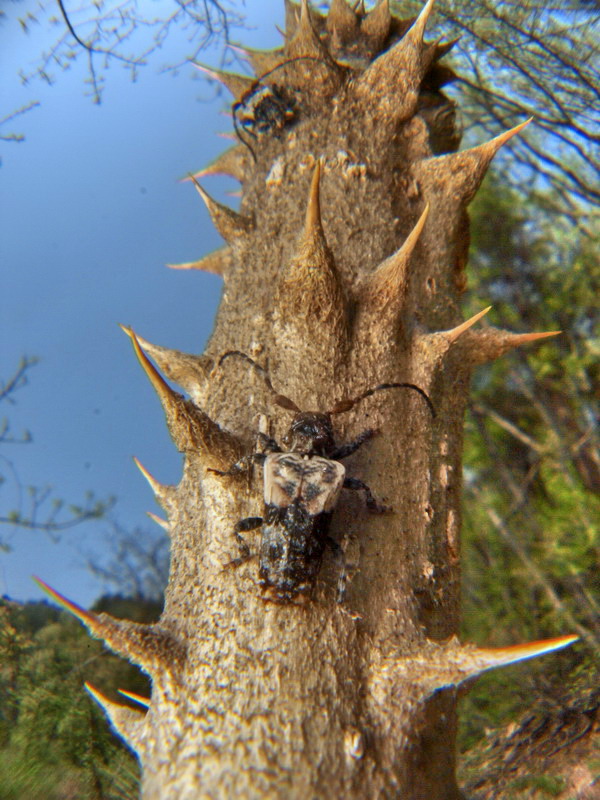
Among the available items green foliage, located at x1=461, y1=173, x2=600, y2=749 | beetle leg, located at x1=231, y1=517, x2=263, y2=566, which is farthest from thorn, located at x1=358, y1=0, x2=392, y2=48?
green foliage, located at x1=461, y1=173, x2=600, y2=749

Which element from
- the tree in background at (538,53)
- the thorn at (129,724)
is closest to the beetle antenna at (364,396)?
the thorn at (129,724)

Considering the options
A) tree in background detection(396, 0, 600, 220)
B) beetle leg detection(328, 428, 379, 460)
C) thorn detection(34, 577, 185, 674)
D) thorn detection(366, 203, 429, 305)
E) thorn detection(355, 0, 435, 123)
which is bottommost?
thorn detection(34, 577, 185, 674)

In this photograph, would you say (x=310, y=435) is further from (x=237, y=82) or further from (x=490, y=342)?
(x=237, y=82)

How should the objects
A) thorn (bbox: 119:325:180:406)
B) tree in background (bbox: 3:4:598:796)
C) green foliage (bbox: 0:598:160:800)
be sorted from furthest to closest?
tree in background (bbox: 3:4:598:796) → green foliage (bbox: 0:598:160:800) → thorn (bbox: 119:325:180:406)

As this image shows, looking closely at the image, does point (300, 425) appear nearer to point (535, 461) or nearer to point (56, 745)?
point (56, 745)

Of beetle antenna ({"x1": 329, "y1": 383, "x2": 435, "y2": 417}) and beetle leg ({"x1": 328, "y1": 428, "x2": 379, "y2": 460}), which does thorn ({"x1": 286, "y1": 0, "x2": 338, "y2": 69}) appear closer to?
beetle antenna ({"x1": 329, "y1": 383, "x2": 435, "y2": 417})

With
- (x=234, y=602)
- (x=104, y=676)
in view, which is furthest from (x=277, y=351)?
(x=104, y=676)

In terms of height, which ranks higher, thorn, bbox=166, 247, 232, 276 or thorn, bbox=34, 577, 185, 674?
thorn, bbox=166, 247, 232, 276
